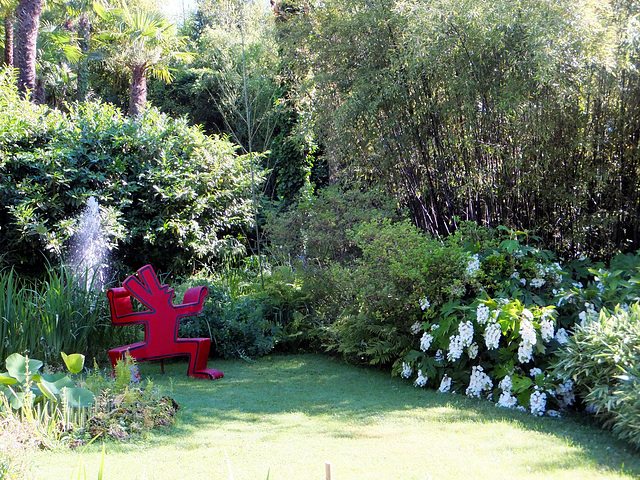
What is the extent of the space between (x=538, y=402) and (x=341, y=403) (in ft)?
4.64

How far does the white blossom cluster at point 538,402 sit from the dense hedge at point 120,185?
5170 mm

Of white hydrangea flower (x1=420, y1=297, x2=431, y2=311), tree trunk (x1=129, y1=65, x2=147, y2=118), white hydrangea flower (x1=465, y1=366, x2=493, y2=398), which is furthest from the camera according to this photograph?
tree trunk (x1=129, y1=65, x2=147, y2=118)

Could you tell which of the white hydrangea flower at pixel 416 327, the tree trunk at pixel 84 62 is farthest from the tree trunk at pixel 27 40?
the white hydrangea flower at pixel 416 327

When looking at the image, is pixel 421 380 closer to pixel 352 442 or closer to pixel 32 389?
pixel 352 442

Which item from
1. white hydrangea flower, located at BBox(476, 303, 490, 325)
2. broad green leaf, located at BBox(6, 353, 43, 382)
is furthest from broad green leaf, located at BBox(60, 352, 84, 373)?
white hydrangea flower, located at BBox(476, 303, 490, 325)

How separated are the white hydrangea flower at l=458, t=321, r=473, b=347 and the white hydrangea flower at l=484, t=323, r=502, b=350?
18 cm

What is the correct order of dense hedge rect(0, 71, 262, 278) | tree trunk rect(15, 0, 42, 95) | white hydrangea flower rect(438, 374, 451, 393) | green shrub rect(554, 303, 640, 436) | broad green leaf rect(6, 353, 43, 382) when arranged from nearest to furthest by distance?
green shrub rect(554, 303, 640, 436) → broad green leaf rect(6, 353, 43, 382) → white hydrangea flower rect(438, 374, 451, 393) → dense hedge rect(0, 71, 262, 278) → tree trunk rect(15, 0, 42, 95)

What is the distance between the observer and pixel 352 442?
3.23 m

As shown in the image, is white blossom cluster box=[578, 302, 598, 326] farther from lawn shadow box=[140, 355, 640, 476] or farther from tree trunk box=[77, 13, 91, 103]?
tree trunk box=[77, 13, 91, 103]

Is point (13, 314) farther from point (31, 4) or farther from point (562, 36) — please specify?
point (31, 4)

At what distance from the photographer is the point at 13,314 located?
4879 millimetres

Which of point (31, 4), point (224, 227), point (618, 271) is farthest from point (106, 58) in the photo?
point (618, 271)

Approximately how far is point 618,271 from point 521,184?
4.82 ft

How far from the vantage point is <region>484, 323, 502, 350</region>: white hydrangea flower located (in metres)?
3.99
